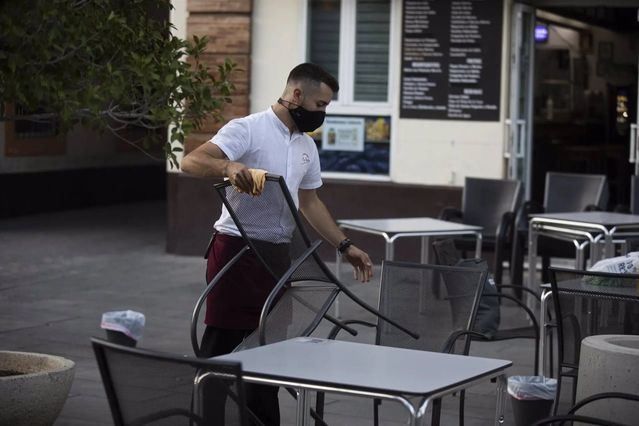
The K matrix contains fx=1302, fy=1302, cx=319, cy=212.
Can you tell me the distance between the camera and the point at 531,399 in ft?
20.9

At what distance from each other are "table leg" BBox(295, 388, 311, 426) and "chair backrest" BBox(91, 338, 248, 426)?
1.64ft

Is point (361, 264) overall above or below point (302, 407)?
above

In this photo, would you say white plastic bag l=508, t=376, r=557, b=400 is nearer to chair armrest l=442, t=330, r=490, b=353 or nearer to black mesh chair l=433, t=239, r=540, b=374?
black mesh chair l=433, t=239, r=540, b=374

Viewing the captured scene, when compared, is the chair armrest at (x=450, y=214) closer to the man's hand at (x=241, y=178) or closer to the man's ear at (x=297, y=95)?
the man's ear at (x=297, y=95)

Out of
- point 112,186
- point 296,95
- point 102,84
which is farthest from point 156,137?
point 112,186

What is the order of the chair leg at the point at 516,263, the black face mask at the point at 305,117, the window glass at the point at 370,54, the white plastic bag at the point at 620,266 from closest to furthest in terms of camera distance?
the black face mask at the point at 305,117 → the white plastic bag at the point at 620,266 → the chair leg at the point at 516,263 → the window glass at the point at 370,54

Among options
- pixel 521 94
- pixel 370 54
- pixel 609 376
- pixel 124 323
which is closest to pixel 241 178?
pixel 609 376

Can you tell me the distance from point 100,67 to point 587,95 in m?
11.9

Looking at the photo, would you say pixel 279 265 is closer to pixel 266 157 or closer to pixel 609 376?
pixel 266 157

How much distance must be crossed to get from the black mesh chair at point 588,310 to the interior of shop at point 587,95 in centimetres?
977

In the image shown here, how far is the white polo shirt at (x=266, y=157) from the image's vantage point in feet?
17.5

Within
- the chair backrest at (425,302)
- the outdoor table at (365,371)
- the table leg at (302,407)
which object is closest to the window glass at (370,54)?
the chair backrest at (425,302)

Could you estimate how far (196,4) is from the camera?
13719 mm

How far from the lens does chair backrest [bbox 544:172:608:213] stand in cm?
1143
